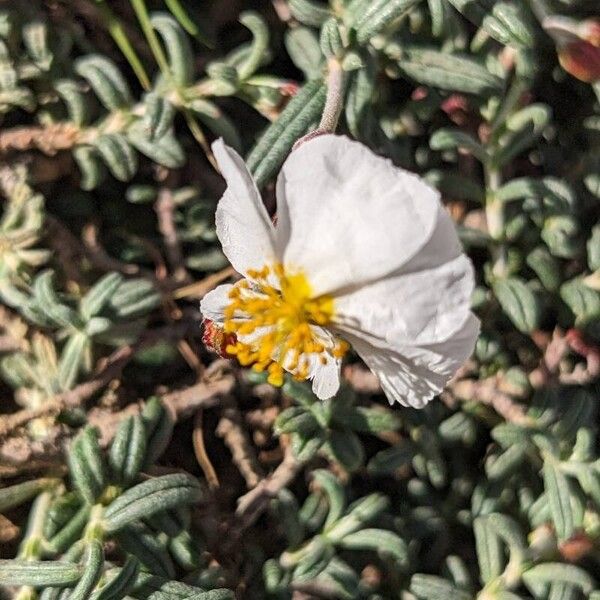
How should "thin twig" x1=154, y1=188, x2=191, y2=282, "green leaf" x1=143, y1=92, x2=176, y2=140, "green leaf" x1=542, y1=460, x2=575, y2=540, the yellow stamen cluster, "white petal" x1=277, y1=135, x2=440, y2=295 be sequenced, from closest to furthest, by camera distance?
"white petal" x1=277, y1=135, x2=440, y2=295
the yellow stamen cluster
"green leaf" x1=542, y1=460, x2=575, y2=540
"green leaf" x1=143, y1=92, x2=176, y2=140
"thin twig" x1=154, y1=188, x2=191, y2=282

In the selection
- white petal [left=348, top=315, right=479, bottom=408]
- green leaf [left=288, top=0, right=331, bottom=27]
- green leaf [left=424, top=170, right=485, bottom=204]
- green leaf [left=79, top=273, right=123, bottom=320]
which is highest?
green leaf [left=288, top=0, right=331, bottom=27]

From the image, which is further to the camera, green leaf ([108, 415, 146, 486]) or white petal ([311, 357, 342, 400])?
green leaf ([108, 415, 146, 486])

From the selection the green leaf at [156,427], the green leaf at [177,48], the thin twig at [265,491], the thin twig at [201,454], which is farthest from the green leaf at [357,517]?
the green leaf at [177,48]

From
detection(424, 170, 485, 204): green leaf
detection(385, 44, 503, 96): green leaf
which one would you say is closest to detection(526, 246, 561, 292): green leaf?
detection(424, 170, 485, 204): green leaf

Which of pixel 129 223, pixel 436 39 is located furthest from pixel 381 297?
pixel 129 223

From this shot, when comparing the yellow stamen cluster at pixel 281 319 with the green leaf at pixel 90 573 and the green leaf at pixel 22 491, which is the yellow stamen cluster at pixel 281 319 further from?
the green leaf at pixel 22 491

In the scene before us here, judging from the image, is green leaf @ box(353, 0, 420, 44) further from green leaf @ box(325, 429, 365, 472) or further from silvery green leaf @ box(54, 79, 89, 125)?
green leaf @ box(325, 429, 365, 472)

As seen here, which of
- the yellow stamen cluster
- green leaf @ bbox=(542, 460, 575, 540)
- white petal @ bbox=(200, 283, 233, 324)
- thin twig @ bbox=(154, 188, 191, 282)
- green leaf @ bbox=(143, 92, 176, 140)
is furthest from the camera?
thin twig @ bbox=(154, 188, 191, 282)

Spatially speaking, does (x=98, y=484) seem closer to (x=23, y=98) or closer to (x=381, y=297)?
(x=381, y=297)
